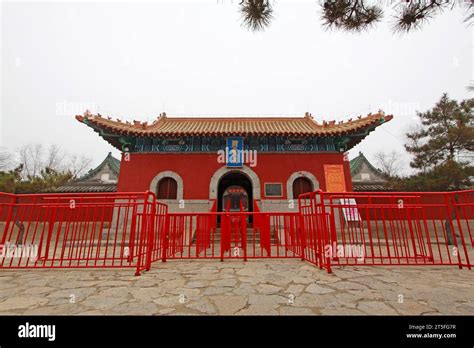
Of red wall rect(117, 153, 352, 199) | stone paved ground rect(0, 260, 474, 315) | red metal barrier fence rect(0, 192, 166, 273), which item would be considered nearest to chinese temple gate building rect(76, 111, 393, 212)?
red wall rect(117, 153, 352, 199)

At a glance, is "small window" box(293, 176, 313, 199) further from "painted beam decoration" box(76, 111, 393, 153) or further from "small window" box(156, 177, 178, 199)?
"small window" box(156, 177, 178, 199)

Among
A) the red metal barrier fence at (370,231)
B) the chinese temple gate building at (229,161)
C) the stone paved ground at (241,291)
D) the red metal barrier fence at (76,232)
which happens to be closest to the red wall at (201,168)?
the chinese temple gate building at (229,161)

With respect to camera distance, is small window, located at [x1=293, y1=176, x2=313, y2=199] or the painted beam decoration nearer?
the painted beam decoration

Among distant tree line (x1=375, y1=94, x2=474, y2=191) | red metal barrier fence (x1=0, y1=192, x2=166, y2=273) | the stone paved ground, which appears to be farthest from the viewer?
distant tree line (x1=375, y1=94, x2=474, y2=191)

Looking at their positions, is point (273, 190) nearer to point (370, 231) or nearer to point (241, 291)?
point (370, 231)

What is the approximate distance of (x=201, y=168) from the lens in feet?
33.5

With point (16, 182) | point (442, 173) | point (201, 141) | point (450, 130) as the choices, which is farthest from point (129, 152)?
point (450, 130)

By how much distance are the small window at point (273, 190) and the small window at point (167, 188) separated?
13.1 feet

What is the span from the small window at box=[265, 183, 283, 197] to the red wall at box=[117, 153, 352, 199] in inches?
6.9

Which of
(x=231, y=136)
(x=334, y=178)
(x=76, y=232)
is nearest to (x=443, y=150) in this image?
(x=334, y=178)

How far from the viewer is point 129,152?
1036 centimetres

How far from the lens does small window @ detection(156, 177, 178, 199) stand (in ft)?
33.0

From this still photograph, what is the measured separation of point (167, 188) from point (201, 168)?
1.75 meters
